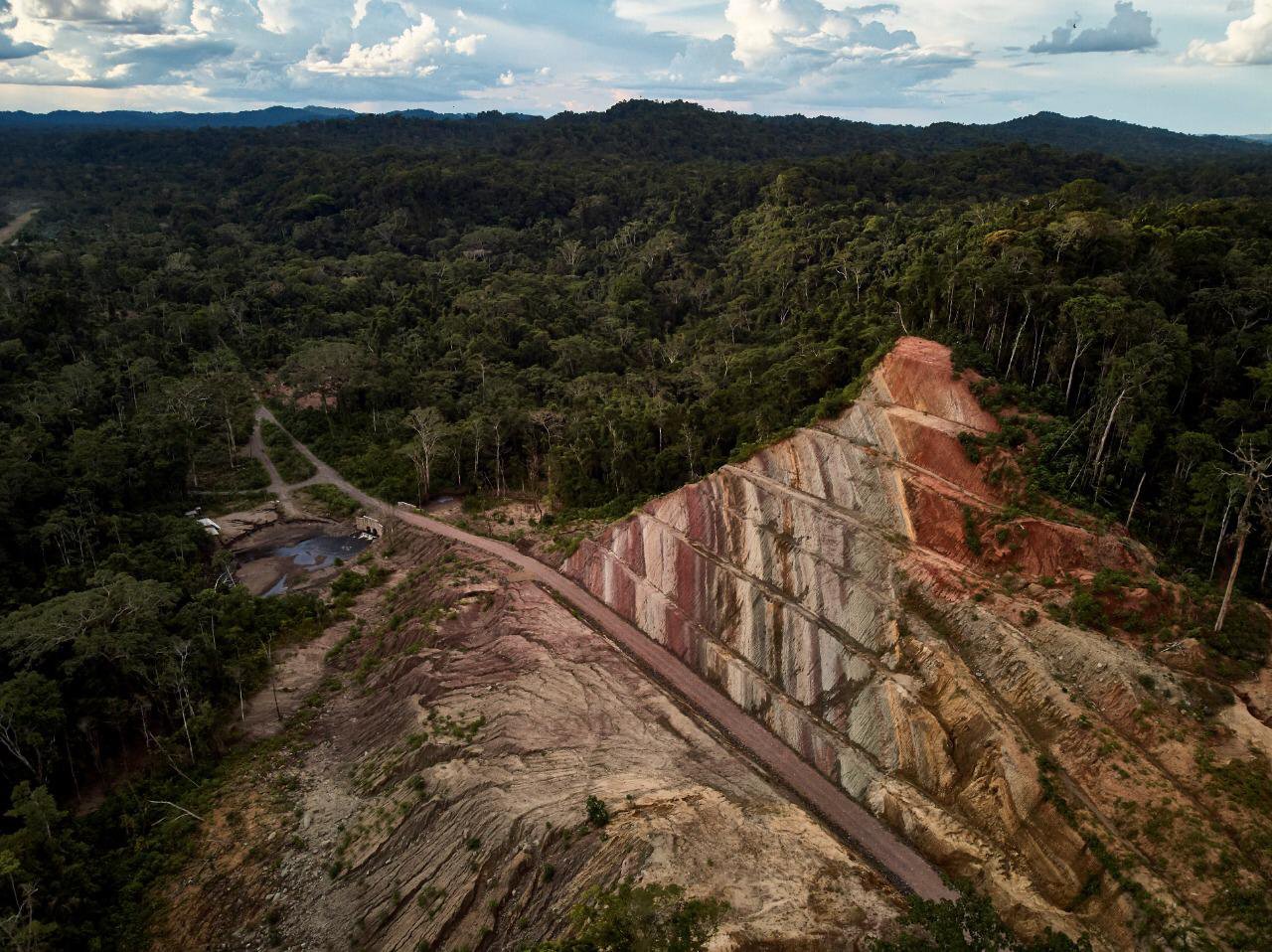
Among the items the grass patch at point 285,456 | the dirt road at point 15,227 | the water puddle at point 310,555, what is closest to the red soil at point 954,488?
the water puddle at point 310,555

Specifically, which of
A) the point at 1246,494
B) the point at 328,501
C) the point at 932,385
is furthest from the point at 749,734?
the point at 328,501

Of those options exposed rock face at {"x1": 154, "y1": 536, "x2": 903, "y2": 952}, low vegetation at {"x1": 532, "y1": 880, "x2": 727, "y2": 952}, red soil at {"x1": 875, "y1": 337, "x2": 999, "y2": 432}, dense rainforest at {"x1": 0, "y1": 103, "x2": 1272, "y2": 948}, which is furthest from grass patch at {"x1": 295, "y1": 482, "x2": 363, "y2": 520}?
low vegetation at {"x1": 532, "y1": 880, "x2": 727, "y2": 952}

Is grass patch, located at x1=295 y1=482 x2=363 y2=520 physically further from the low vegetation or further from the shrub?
the low vegetation

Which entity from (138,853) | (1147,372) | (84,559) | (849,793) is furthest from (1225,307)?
(84,559)

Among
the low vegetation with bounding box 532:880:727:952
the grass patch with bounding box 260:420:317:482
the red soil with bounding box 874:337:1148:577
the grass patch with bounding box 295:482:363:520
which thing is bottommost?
the grass patch with bounding box 295:482:363:520

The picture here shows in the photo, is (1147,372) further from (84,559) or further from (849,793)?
(84,559)
